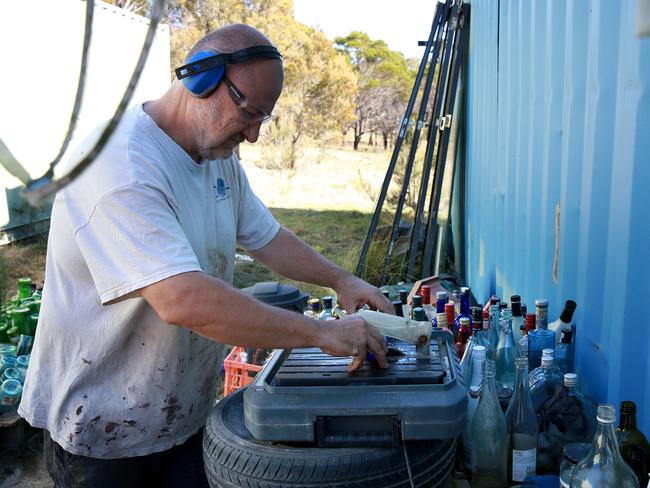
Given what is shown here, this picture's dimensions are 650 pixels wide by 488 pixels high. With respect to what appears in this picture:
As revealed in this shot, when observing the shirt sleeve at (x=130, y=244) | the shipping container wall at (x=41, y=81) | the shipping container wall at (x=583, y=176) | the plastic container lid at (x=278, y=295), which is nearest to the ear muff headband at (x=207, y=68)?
the shirt sleeve at (x=130, y=244)

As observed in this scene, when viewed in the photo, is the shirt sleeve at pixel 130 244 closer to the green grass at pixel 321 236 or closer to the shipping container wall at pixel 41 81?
the green grass at pixel 321 236

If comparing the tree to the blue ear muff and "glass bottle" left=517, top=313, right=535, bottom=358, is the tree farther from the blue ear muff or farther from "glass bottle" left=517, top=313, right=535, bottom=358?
the blue ear muff

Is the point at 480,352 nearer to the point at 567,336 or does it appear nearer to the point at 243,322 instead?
the point at 567,336

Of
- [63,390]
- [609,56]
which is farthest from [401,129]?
[63,390]

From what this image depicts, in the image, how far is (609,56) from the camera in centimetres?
214

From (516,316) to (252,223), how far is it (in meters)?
1.28

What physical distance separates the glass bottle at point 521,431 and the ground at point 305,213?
3258 millimetres

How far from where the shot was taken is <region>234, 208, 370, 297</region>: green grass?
297 inches

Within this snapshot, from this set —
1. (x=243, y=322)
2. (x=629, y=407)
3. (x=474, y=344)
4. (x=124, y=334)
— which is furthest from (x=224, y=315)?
(x=474, y=344)

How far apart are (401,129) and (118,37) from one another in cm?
535

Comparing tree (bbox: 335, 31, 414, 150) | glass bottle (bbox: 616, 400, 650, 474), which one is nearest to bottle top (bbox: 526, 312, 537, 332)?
glass bottle (bbox: 616, 400, 650, 474)

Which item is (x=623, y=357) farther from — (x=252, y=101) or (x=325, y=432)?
(x=252, y=101)

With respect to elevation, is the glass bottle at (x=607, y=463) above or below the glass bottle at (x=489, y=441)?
above

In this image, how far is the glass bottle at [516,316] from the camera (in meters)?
2.75
